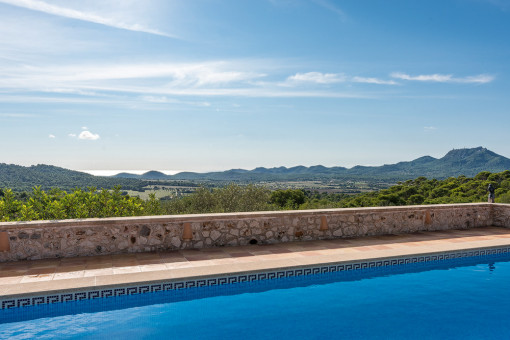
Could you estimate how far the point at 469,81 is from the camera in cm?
2273

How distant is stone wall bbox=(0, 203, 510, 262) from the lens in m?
6.84

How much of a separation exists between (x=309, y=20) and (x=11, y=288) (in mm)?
13189

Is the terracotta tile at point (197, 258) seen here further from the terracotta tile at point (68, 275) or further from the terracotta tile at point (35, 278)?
the terracotta tile at point (35, 278)

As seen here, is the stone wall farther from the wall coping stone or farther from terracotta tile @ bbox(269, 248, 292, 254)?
terracotta tile @ bbox(269, 248, 292, 254)

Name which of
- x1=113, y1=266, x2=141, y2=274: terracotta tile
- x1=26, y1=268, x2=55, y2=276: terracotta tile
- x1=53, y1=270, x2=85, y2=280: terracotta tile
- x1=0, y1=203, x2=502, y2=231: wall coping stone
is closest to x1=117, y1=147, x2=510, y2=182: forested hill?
x1=0, y1=203, x2=502, y2=231: wall coping stone

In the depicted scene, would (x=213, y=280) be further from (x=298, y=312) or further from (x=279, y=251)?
(x=279, y=251)

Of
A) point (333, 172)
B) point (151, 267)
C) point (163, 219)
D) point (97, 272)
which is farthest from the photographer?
point (333, 172)

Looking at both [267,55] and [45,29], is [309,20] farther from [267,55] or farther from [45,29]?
[45,29]

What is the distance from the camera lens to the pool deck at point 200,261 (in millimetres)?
5641

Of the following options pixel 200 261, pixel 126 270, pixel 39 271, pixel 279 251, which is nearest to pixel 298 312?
pixel 200 261

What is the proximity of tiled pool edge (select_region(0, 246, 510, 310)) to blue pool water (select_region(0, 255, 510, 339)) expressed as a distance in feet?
0.27

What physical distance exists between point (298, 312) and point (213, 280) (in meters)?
1.33

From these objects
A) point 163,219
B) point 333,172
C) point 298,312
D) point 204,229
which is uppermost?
point 333,172

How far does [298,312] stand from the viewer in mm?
5656
